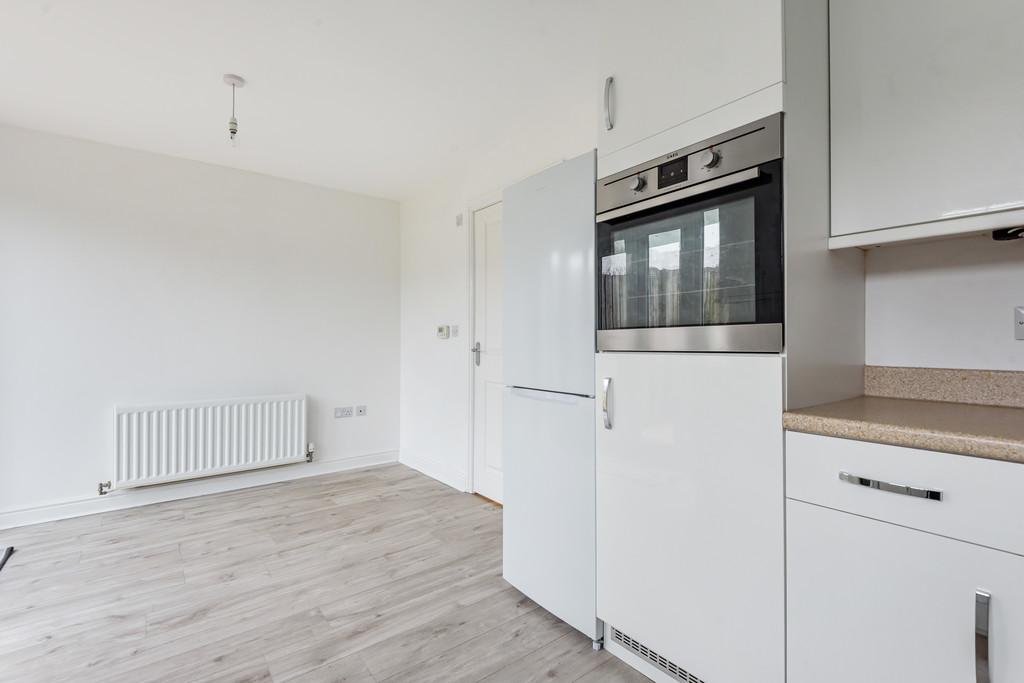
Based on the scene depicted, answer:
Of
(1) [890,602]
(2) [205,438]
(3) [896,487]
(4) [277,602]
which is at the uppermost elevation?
(3) [896,487]

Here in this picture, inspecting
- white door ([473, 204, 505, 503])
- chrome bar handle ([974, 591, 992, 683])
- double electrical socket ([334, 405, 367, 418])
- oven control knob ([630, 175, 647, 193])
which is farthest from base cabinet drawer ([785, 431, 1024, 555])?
double electrical socket ([334, 405, 367, 418])

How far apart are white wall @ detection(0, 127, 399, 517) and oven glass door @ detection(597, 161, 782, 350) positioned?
325cm

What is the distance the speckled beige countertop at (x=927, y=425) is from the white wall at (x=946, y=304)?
159mm

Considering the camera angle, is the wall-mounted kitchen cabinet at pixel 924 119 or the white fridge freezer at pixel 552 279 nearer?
the wall-mounted kitchen cabinet at pixel 924 119

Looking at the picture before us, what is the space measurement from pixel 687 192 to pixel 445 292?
2.81 metres

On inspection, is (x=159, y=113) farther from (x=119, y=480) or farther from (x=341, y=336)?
(x=119, y=480)

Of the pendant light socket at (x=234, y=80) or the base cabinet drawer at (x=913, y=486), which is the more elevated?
the pendant light socket at (x=234, y=80)

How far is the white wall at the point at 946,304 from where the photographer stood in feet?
4.38

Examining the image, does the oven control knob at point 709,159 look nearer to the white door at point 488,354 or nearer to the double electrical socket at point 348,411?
the white door at point 488,354

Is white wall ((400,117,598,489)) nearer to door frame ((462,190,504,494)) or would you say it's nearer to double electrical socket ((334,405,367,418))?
door frame ((462,190,504,494))

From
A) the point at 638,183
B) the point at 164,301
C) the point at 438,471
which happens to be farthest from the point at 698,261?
the point at 164,301

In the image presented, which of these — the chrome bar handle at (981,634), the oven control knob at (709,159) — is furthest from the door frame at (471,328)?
the chrome bar handle at (981,634)

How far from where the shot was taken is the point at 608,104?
1.73 metres

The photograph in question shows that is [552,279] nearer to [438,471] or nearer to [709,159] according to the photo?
[709,159]
